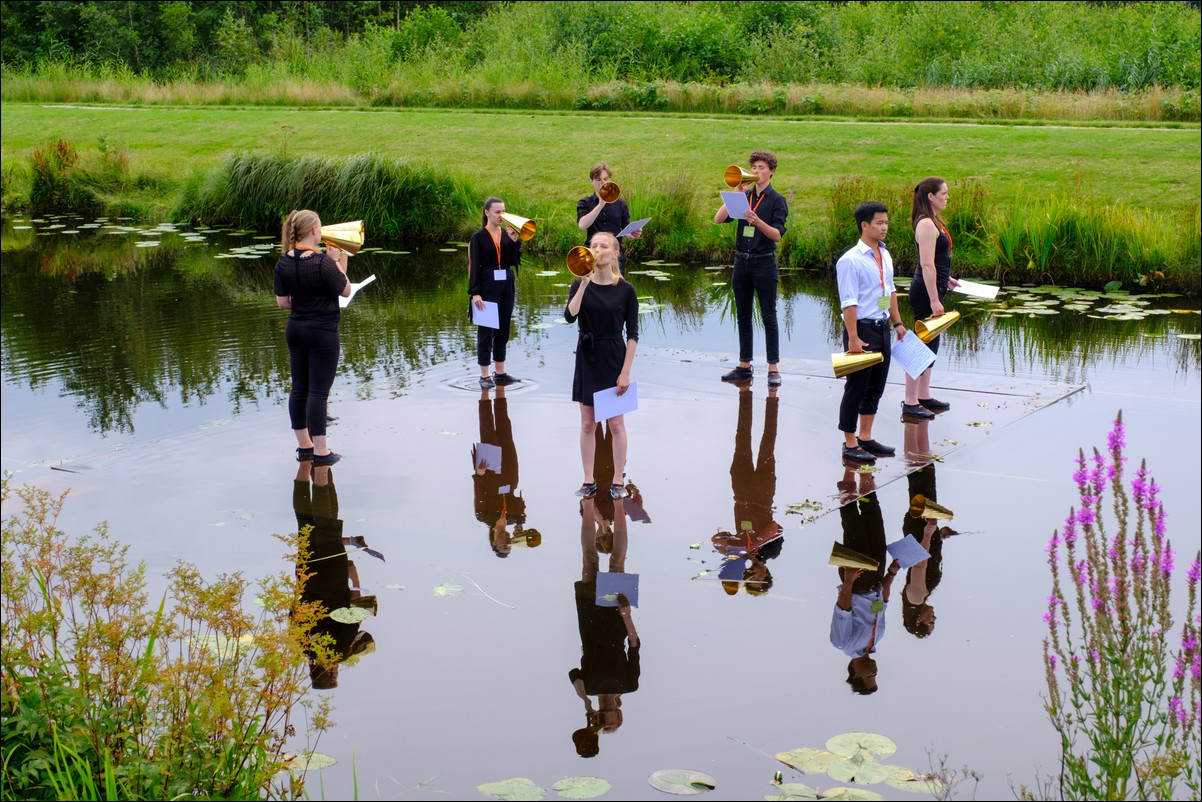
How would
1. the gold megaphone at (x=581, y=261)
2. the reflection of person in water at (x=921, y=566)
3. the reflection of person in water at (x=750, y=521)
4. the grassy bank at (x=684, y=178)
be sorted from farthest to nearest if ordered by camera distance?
the grassy bank at (x=684, y=178), the gold megaphone at (x=581, y=261), the reflection of person in water at (x=750, y=521), the reflection of person in water at (x=921, y=566)

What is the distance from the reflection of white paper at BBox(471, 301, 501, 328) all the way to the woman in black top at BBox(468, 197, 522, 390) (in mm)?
44

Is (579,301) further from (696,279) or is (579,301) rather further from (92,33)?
(92,33)

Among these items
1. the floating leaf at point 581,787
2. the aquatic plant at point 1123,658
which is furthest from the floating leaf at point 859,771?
the floating leaf at point 581,787


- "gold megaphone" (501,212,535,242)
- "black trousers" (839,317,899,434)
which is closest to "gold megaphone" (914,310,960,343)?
"black trousers" (839,317,899,434)

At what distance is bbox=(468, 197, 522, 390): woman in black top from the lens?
10.2 m

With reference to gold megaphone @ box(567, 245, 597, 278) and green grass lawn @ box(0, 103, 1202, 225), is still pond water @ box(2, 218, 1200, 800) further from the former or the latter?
green grass lawn @ box(0, 103, 1202, 225)

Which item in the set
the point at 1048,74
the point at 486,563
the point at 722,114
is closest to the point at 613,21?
the point at 722,114

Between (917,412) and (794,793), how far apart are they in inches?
219

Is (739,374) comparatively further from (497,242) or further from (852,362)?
(852,362)

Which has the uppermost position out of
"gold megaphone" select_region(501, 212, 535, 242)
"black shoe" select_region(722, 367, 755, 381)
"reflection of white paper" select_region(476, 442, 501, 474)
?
"gold megaphone" select_region(501, 212, 535, 242)

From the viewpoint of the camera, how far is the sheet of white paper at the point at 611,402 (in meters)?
7.27

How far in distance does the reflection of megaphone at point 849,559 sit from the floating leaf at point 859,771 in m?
2.02

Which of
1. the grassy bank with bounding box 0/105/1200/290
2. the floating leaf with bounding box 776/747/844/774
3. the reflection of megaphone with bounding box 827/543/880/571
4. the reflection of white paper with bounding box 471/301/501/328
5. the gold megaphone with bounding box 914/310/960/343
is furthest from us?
the grassy bank with bounding box 0/105/1200/290

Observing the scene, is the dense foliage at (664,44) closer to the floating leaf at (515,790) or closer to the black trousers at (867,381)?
the black trousers at (867,381)
